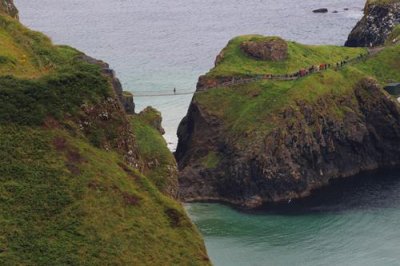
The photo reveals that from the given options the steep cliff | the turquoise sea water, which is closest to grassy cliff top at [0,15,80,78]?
the turquoise sea water

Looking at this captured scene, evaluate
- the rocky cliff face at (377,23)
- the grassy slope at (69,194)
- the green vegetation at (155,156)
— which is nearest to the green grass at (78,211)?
the grassy slope at (69,194)

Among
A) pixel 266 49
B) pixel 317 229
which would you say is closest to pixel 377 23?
pixel 266 49

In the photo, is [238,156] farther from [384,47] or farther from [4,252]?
[4,252]

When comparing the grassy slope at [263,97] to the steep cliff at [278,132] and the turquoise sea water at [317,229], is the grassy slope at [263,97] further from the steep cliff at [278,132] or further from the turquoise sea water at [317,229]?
the turquoise sea water at [317,229]

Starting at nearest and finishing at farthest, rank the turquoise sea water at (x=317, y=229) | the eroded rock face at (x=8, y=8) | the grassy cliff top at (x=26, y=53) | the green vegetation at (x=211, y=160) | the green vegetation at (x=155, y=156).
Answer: the grassy cliff top at (x=26, y=53) < the green vegetation at (x=155, y=156) < the turquoise sea water at (x=317, y=229) < the eroded rock face at (x=8, y=8) < the green vegetation at (x=211, y=160)

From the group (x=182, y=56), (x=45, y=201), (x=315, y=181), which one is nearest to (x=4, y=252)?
(x=45, y=201)

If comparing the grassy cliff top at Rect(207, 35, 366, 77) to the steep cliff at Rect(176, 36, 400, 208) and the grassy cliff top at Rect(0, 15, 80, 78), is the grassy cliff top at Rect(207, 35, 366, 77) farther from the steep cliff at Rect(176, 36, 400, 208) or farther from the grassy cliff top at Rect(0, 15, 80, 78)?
the grassy cliff top at Rect(0, 15, 80, 78)
